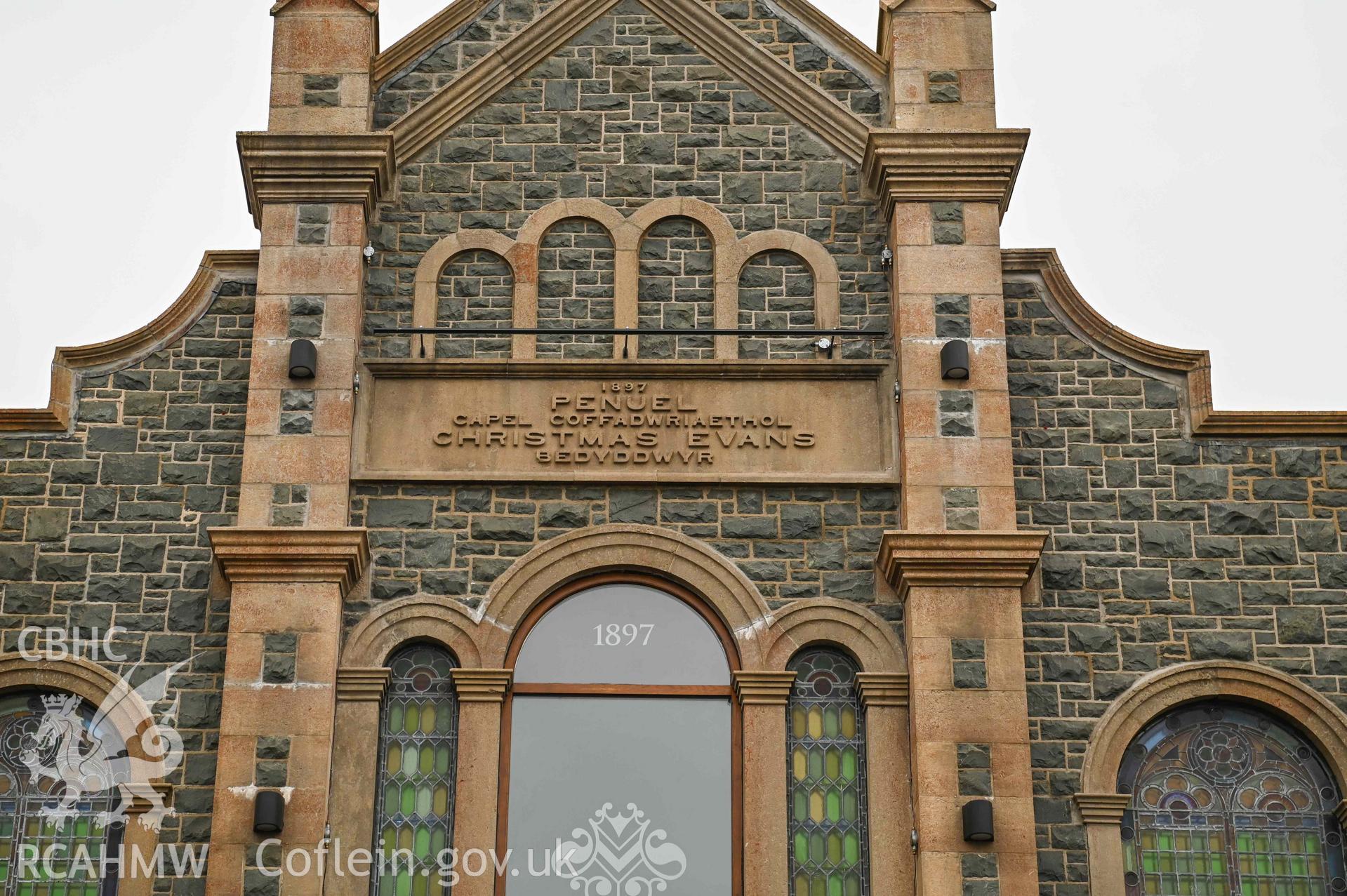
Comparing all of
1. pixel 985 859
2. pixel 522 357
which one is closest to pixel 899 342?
pixel 522 357

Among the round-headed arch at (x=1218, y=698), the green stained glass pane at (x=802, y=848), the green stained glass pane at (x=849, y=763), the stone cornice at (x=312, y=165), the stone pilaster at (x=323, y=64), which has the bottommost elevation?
the green stained glass pane at (x=802, y=848)

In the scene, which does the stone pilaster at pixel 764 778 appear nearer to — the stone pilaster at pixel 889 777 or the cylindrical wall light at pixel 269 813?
the stone pilaster at pixel 889 777

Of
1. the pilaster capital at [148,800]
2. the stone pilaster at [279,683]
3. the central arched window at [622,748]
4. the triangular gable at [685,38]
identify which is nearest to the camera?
the stone pilaster at [279,683]

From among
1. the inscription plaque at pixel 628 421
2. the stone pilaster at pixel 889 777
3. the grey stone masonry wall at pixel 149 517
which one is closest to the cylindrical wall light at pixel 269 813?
the grey stone masonry wall at pixel 149 517

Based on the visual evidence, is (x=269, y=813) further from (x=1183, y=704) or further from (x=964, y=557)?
(x=1183, y=704)

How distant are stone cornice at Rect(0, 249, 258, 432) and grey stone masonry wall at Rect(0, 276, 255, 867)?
0.09m

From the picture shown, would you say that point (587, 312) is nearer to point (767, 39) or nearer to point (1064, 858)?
point (767, 39)

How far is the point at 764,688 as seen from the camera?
796 inches

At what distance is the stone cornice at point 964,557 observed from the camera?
20234 mm

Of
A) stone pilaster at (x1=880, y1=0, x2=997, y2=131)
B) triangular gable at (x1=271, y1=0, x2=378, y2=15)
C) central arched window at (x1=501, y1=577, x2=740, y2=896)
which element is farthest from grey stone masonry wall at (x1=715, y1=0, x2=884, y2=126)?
central arched window at (x1=501, y1=577, x2=740, y2=896)

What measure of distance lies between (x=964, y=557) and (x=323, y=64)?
7876 millimetres

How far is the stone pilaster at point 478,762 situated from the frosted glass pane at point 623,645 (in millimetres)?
403

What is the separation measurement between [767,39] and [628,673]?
264 inches

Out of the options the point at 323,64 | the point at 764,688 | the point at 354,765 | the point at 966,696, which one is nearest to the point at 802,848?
the point at 764,688
